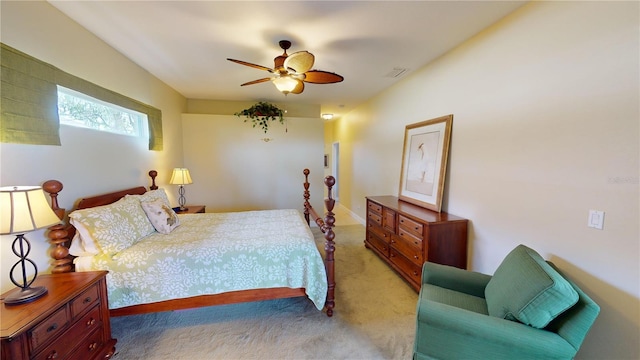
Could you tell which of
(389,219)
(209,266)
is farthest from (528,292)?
(209,266)

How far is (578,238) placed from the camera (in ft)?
5.42

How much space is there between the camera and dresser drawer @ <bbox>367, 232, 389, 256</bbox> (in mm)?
3362

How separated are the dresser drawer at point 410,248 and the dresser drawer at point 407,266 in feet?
0.18

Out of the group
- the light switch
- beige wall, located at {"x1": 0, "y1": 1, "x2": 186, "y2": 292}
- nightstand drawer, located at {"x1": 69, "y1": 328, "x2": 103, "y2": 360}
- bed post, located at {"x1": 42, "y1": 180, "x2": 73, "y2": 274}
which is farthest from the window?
the light switch

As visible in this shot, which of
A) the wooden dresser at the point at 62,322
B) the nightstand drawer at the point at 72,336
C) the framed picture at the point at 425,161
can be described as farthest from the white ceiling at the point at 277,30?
the nightstand drawer at the point at 72,336

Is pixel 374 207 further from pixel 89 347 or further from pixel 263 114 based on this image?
pixel 89 347

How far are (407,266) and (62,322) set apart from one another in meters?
2.90

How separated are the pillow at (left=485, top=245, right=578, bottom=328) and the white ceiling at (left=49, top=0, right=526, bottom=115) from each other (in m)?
1.95

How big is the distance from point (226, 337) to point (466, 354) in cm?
176

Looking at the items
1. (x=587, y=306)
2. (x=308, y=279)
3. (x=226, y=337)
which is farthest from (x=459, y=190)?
(x=226, y=337)

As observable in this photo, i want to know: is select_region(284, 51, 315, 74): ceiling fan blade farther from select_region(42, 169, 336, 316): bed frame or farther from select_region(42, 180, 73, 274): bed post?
select_region(42, 180, 73, 274): bed post

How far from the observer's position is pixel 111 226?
6.65 ft

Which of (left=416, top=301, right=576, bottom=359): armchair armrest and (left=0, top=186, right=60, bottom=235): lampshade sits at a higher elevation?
(left=0, top=186, right=60, bottom=235): lampshade

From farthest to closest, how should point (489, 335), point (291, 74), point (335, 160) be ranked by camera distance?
point (335, 160) → point (291, 74) → point (489, 335)
